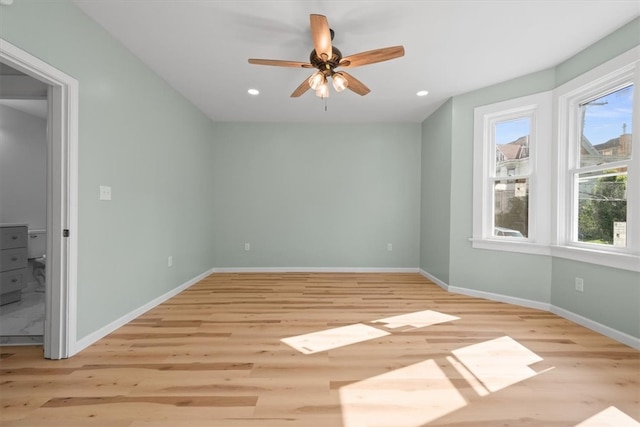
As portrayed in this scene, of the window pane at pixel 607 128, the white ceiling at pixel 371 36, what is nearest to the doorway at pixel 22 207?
the white ceiling at pixel 371 36

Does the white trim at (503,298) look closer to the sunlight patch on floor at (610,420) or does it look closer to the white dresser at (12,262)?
the sunlight patch on floor at (610,420)

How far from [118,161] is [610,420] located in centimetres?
392

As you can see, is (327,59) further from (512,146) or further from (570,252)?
(570,252)

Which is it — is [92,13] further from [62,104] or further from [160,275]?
[160,275]

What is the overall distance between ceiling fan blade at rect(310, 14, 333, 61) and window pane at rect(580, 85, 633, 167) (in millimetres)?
2634

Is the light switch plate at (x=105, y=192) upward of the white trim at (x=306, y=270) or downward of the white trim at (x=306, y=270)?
upward

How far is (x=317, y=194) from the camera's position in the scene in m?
4.81

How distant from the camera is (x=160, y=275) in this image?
318 centimetres

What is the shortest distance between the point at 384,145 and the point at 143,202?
3770 millimetres

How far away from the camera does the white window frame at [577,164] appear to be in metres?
2.18

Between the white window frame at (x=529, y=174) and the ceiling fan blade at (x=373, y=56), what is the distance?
1.95 m

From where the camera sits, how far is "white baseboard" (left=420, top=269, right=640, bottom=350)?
2.21m

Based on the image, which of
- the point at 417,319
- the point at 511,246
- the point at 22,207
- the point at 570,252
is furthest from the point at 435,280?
the point at 22,207

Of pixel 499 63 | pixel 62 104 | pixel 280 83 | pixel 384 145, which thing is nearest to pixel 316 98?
pixel 280 83
